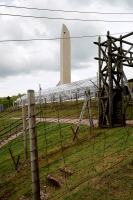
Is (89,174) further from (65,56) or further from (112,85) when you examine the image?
(65,56)

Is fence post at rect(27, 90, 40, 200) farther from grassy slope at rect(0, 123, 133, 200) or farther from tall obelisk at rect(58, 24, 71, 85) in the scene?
tall obelisk at rect(58, 24, 71, 85)

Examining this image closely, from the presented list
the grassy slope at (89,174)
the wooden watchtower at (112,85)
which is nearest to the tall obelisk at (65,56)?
the wooden watchtower at (112,85)

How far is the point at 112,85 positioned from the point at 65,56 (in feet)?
100

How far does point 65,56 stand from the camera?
135 ft

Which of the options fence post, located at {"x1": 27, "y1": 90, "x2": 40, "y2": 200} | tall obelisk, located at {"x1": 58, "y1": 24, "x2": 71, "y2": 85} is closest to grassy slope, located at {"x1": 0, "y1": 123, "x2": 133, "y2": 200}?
fence post, located at {"x1": 27, "y1": 90, "x2": 40, "y2": 200}

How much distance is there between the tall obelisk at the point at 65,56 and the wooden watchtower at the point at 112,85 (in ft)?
96.1

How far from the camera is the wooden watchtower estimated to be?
11.6m

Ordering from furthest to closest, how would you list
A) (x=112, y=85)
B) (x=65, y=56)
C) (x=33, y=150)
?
(x=65, y=56) → (x=112, y=85) → (x=33, y=150)

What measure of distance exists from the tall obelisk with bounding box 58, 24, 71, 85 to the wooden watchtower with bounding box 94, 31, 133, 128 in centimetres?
2930

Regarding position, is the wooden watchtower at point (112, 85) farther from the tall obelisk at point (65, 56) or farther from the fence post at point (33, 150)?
the tall obelisk at point (65, 56)

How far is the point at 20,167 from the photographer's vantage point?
8.62 m

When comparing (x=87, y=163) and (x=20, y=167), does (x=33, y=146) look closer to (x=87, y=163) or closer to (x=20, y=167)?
(x=87, y=163)

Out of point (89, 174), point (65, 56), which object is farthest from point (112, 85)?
point (65, 56)

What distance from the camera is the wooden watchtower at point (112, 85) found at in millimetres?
11625
